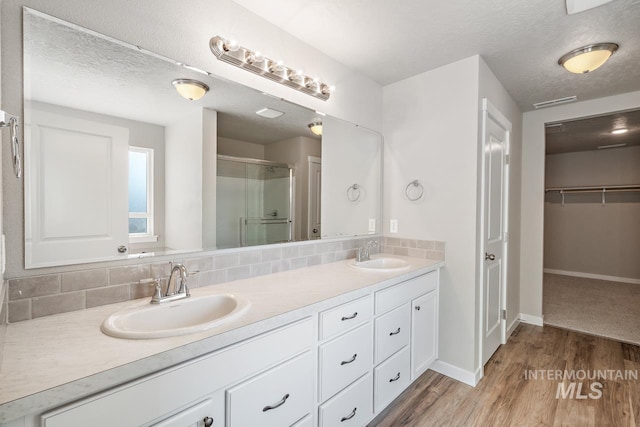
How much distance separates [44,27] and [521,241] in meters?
4.19

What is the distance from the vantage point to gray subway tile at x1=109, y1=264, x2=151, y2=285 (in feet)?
4.02

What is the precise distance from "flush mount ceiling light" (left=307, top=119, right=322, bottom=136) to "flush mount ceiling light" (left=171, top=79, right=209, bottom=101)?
2.47ft

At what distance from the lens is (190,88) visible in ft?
4.76

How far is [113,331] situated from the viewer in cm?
92

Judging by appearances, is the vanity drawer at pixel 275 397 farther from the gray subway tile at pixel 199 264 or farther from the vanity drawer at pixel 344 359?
the gray subway tile at pixel 199 264

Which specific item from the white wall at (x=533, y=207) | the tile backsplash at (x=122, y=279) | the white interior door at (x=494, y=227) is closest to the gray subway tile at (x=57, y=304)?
the tile backsplash at (x=122, y=279)

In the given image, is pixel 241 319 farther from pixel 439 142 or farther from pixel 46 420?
pixel 439 142

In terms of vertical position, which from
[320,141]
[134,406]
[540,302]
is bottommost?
[540,302]

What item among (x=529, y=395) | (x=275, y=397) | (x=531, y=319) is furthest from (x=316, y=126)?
(x=531, y=319)

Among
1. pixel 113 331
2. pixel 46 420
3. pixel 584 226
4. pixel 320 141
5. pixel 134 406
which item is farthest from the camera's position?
pixel 584 226

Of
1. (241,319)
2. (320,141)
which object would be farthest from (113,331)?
(320,141)

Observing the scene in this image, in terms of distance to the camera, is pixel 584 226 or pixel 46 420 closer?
pixel 46 420

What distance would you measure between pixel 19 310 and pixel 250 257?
0.95 meters

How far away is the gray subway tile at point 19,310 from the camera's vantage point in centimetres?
100
